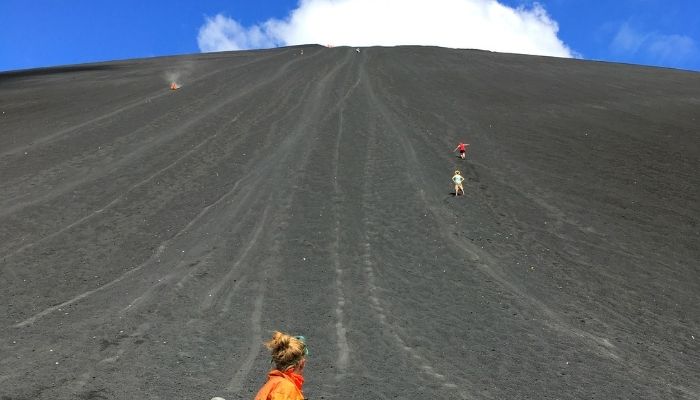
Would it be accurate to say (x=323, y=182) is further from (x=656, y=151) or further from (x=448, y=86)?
(x=448, y=86)

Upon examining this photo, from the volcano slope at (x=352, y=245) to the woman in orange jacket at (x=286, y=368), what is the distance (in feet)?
14.6

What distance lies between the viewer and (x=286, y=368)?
369 cm

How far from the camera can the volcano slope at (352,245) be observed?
884cm

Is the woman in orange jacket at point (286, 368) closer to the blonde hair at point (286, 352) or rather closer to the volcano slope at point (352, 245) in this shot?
the blonde hair at point (286, 352)

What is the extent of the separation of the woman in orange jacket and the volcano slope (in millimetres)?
4449

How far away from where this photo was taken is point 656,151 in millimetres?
21625

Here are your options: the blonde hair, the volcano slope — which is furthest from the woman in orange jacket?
the volcano slope


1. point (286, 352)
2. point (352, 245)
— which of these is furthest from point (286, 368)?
point (352, 245)

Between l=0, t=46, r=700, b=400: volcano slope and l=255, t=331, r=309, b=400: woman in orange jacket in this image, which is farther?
l=0, t=46, r=700, b=400: volcano slope

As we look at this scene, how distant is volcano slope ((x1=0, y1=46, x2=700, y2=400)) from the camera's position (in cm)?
884

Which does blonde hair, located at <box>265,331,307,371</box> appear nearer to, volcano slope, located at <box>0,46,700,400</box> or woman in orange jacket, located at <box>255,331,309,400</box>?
woman in orange jacket, located at <box>255,331,309,400</box>

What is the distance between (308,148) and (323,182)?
3.70m

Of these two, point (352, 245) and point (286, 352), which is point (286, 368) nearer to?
point (286, 352)

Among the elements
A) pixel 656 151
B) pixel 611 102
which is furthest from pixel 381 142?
pixel 611 102
